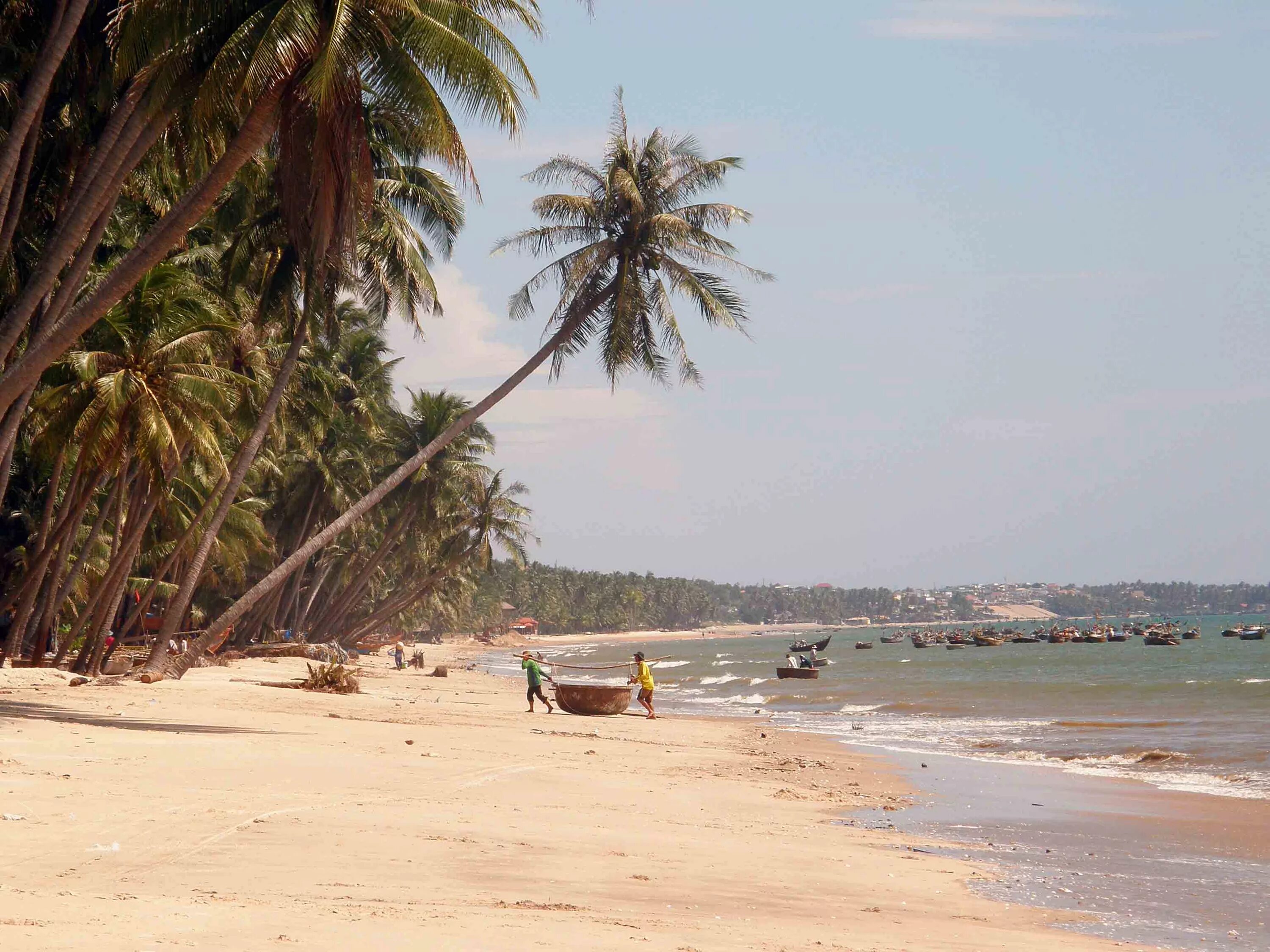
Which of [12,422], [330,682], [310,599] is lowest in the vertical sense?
[330,682]

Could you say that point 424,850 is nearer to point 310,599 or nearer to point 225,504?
point 225,504

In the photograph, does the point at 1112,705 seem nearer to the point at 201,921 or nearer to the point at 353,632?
the point at 201,921

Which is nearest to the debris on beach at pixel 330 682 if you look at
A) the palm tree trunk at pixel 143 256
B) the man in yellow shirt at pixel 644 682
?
the man in yellow shirt at pixel 644 682

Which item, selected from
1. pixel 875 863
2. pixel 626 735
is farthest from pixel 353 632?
pixel 875 863

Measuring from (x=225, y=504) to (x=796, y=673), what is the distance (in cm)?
3399

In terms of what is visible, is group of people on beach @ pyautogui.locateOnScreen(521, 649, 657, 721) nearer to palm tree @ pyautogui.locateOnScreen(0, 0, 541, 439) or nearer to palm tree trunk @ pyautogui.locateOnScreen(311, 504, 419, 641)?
palm tree @ pyautogui.locateOnScreen(0, 0, 541, 439)

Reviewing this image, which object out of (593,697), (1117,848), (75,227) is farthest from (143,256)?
(593,697)

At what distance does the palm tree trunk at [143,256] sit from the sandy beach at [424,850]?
11.8ft

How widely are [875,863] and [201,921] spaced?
5680 millimetres

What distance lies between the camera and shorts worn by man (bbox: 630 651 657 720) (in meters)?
24.2

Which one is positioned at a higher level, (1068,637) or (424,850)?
(424,850)

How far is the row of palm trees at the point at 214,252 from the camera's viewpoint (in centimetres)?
1238

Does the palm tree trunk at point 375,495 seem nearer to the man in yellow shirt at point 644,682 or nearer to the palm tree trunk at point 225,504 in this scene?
the palm tree trunk at point 225,504

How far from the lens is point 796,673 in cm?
5044
